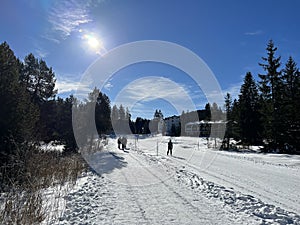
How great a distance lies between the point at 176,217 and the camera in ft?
14.2

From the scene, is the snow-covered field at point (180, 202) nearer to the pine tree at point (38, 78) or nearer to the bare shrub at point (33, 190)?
the bare shrub at point (33, 190)

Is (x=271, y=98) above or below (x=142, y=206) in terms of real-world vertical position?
above

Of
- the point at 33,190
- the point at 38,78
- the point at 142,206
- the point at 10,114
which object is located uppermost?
the point at 38,78

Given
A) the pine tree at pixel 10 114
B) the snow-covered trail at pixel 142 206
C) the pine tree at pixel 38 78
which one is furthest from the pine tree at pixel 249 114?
the pine tree at pixel 38 78

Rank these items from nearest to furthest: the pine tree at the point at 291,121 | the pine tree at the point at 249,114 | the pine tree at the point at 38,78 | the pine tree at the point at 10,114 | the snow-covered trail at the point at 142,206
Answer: the snow-covered trail at the point at 142,206 → the pine tree at the point at 10,114 → the pine tree at the point at 291,121 → the pine tree at the point at 249,114 → the pine tree at the point at 38,78

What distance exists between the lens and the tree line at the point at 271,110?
67.7 feet

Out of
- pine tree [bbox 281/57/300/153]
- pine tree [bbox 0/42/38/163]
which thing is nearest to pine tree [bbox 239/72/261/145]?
pine tree [bbox 281/57/300/153]

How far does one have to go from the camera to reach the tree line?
67.7ft

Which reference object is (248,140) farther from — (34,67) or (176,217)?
(34,67)

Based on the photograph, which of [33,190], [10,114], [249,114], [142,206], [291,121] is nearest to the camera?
[142,206]

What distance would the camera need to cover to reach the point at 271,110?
21.5 metres

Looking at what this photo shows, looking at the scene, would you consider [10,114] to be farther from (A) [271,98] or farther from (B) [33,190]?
(A) [271,98]

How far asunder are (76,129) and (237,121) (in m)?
18.9

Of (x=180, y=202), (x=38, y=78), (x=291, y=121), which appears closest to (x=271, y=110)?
(x=291, y=121)
